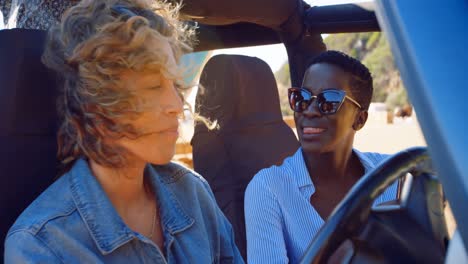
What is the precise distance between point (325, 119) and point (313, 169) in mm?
169

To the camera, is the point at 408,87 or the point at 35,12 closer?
the point at 408,87

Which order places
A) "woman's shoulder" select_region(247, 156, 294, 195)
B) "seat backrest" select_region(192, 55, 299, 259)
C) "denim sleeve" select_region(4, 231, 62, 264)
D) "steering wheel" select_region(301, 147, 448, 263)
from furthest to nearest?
"seat backrest" select_region(192, 55, 299, 259), "woman's shoulder" select_region(247, 156, 294, 195), "denim sleeve" select_region(4, 231, 62, 264), "steering wheel" select_region(301, 147, 448, 263)

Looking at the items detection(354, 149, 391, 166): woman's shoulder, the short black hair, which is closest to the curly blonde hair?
the short black hair

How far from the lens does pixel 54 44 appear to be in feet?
4.84

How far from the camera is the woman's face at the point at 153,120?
4.73 feet

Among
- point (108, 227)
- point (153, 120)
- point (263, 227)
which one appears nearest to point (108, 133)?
point (153, 120)

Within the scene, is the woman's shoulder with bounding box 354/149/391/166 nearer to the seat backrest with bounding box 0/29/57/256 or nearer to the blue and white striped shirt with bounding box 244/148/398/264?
the blue and white striped shirt with bounding box 244/148/398/264

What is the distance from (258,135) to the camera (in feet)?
8.27

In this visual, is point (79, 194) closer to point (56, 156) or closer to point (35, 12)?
point (56, 156)

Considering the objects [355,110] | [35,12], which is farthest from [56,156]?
[355,110]

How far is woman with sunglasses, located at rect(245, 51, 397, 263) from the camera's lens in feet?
6.13

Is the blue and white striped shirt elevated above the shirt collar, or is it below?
below

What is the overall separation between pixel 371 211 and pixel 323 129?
1032 millimetres

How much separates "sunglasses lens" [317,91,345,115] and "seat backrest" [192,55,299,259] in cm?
53
